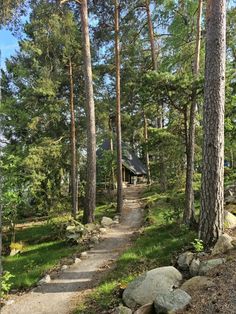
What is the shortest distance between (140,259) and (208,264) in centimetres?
243

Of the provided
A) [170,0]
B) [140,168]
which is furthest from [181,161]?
[140,168]

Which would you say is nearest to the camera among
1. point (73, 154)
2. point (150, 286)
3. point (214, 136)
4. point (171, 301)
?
point (171, 301)

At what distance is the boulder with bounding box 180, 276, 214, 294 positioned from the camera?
5413mm

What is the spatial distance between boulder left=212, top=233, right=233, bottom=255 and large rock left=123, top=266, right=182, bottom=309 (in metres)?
0.91

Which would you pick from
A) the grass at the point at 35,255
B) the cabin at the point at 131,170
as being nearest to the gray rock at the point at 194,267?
the grass at the point at 35,255

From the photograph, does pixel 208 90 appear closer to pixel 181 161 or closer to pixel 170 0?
pixel 181 161

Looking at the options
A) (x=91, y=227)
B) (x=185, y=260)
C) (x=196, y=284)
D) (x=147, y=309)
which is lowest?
(x=147, y=309)

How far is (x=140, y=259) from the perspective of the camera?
820cm

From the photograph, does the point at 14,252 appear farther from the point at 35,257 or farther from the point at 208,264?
the point at 208,264

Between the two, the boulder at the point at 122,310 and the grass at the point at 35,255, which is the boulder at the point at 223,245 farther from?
the grass at the point at 35,255

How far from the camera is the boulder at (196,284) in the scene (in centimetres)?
541

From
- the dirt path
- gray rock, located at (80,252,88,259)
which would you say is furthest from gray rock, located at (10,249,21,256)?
gray rock, located at (80,252,88,259)

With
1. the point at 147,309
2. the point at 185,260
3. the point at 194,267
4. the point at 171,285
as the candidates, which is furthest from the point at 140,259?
the point at 147,309

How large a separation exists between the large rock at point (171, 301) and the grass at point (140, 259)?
114 centimetres
